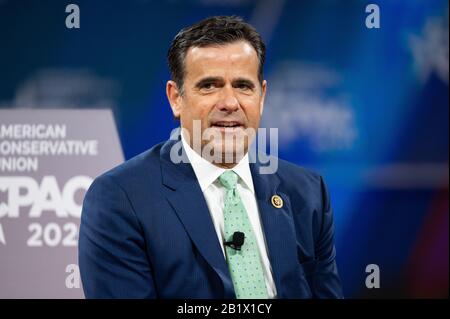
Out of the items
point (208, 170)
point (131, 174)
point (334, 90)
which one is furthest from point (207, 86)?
point (334, 90)

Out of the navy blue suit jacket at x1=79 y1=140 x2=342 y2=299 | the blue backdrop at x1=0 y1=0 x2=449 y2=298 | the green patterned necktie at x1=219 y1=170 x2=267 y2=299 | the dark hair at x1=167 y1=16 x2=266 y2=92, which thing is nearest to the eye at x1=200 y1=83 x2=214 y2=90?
the dark hair at x1=167 y1=16 x2=266 y2=92

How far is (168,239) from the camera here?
189 cm

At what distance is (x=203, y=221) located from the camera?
6.35 ft

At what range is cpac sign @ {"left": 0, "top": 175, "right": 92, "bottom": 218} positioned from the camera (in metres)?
3.48

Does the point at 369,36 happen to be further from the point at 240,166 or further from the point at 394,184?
the point at 240,166

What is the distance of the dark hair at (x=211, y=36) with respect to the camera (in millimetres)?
2064

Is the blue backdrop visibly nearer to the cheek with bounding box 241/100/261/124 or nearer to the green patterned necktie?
the cheek with bounding box 241/100/261/124

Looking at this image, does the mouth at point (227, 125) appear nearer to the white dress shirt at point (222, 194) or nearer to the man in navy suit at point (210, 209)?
the man in navy suit at point (210, 209)

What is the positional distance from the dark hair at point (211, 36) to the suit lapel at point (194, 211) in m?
0.33

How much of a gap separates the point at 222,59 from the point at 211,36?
8 centimetres

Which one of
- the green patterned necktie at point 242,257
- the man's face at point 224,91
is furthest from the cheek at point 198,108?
the green patterned necktie at point 242,257

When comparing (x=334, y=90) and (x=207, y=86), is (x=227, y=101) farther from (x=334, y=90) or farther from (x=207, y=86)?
(x=334, y=90)

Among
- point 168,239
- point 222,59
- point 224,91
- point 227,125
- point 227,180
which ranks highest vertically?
point 222,59
